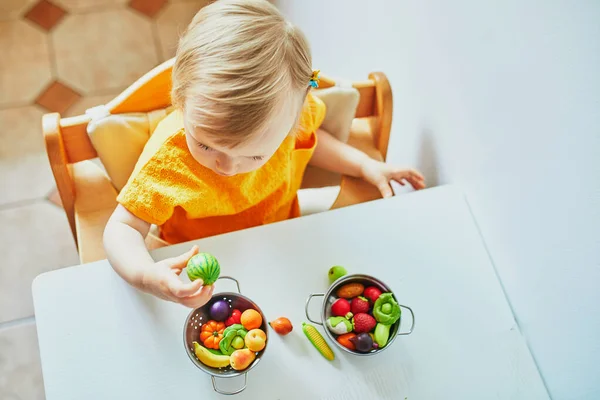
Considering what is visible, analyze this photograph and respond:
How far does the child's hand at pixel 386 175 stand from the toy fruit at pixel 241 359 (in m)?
0.38

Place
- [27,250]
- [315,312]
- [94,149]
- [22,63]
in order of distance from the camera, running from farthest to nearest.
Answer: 1. [22,63]
2. [27,250]
3. [94,149]
4. [315,312]

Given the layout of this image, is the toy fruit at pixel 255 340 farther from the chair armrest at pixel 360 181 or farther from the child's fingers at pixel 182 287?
the chair armrest at pixel 360 181

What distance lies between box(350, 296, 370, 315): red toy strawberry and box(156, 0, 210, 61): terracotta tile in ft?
3.86

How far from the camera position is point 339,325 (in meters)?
0.65

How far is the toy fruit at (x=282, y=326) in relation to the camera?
2.19 feet

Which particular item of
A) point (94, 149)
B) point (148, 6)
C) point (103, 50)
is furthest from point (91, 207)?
point (148, 6)

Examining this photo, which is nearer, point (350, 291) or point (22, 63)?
point (350, 291)

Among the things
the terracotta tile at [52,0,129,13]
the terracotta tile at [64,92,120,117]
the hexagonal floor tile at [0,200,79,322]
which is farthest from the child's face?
the terracotta tile at [52,0,129,13]

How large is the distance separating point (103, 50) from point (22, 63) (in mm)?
232

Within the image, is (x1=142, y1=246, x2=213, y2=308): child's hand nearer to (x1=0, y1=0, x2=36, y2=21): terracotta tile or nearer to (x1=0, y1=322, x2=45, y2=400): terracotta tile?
(x1=0, y1=322, x2=45, y2=400): terracotta tile

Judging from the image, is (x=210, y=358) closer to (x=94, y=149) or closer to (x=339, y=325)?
(x=339, y=325)

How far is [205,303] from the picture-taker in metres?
0.63

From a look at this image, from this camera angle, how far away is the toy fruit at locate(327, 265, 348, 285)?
2.34ft

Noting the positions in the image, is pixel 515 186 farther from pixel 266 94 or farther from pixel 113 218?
pixel 113 218
